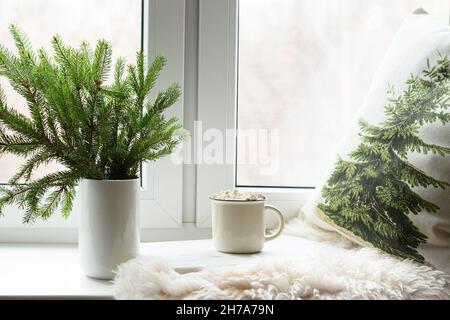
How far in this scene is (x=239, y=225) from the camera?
1.08 metres

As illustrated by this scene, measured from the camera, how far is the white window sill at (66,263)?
931mm

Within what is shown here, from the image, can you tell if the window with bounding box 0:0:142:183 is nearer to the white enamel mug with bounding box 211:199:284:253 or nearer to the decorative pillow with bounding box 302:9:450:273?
the white enamel mug with bounding box 211:199:284:253

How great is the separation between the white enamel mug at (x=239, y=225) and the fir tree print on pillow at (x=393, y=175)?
0.46ft

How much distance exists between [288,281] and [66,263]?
454mm

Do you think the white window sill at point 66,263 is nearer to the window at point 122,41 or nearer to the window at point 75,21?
the window at point 122,41

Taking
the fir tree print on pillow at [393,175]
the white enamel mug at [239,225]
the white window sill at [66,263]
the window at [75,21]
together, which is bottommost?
the white window sill at [66,263]

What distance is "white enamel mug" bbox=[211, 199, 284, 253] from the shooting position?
1.08m

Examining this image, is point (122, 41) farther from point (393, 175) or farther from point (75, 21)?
point (393, 175)

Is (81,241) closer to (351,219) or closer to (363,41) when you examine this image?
(351,219)

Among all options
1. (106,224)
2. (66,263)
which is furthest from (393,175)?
(66,263)

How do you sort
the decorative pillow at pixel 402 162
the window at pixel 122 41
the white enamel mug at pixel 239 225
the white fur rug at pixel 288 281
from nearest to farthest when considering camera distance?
1. the white fur rug at pixel 288 281
2. the decorative pillow at pixel 402 162
3. the white enamel mug at pixel 239 225
4. the window at pixel 122 41

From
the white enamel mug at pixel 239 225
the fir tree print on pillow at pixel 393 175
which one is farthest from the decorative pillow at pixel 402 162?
the white enamel mug at pixel 239 225

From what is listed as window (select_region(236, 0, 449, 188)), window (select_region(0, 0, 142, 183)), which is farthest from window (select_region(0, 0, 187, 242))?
window (select_region(236, 0, 449, 188))
